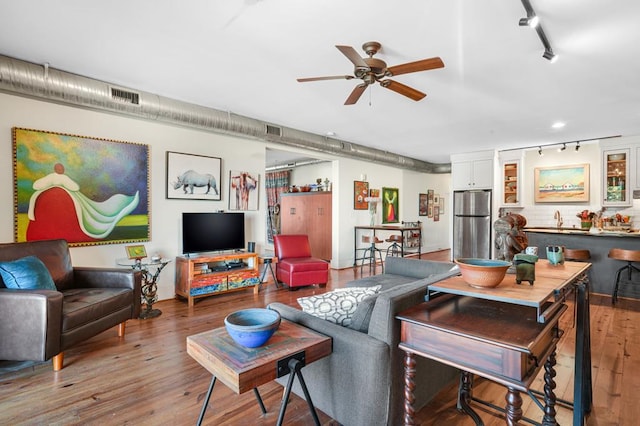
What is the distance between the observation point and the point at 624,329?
11.4ft

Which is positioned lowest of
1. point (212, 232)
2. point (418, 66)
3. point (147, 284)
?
point (147, 284)

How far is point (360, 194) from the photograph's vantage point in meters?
7.34

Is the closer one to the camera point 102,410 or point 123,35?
point 102,410

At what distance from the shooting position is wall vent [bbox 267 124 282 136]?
502cm

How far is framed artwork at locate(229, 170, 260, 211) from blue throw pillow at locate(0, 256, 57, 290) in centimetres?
264

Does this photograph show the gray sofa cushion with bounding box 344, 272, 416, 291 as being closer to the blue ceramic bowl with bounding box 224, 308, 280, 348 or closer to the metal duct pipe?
the blue ceramic bowl with bounding box 224, 308, 280, 348

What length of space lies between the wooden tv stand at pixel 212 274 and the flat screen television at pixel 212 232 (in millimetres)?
142

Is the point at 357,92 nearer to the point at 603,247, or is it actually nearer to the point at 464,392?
the point at 464,392

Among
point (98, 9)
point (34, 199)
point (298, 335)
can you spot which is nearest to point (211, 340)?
point (298, 335)

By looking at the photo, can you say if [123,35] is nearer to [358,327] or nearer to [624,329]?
[358,327]

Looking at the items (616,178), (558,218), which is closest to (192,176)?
(558,218)

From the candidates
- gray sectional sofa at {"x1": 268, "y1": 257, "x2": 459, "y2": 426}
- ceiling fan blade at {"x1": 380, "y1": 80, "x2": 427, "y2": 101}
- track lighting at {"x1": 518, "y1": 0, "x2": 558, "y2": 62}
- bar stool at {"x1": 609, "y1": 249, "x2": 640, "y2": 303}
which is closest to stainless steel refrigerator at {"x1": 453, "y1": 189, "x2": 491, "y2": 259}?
bar stool at {"x1": 609, "y1": 249, "x2": 640, "y2": 303}

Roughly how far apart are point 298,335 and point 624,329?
3.90 meters

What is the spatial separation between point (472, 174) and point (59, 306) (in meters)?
7.53
